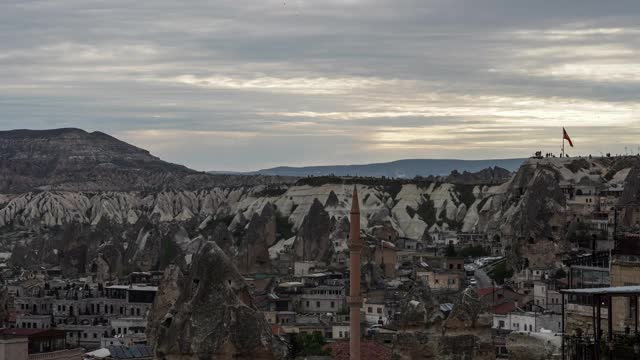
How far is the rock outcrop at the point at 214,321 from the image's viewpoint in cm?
3497

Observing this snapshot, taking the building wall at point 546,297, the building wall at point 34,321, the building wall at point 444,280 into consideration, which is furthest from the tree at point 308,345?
the building wall at point 444,280

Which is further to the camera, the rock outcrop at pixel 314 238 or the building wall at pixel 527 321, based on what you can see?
the rock outcrop at pixel 314 238

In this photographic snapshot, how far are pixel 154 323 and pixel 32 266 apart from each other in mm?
125081

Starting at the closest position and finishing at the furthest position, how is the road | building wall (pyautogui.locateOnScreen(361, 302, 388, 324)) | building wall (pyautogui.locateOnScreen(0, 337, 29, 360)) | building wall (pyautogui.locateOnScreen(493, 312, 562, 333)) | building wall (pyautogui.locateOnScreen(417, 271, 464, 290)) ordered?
building wall (pyautogui.locateOnScreen(0, 337, 29, 360))
building wall (pyautogui.locateOnScreen(493, 312, 562, 333))
building wall (pyautogui.locateOnScreen(361, 302, 388, 324))
the road
building wall (pyautogui.locateOnScreen(417, 271, 464, 290))

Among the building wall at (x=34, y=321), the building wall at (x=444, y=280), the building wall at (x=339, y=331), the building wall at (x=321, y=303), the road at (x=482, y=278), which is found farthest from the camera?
the building wall at (x=321, y=303)

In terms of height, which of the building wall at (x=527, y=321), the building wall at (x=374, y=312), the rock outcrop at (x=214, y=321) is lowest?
the building wall at (x=374, y=312)

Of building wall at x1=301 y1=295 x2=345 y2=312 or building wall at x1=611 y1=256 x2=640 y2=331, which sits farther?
building wall at x1=301 y1=295 x2=345 y2=312

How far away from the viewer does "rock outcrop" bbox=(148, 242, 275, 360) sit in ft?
115

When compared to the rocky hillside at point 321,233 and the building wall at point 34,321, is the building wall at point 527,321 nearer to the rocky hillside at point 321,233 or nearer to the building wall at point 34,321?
the building wall at point 34,321

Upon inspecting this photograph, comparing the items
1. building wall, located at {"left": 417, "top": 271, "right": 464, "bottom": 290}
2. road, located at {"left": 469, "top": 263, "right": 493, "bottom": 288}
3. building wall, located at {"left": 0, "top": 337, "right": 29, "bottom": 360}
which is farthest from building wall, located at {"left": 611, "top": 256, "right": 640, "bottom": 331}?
building wall, located at {"left": 417, "top": 271, "right": 464, "bottom": 290}

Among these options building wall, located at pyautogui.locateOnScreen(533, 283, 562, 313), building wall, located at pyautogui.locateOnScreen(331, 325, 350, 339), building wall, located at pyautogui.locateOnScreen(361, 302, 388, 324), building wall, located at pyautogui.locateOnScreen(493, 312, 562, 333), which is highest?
building wall, located at pyautogui.locateOnScreen(533, 283, 562, 313)

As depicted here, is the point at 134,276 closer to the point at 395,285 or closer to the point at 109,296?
the point at 109,296

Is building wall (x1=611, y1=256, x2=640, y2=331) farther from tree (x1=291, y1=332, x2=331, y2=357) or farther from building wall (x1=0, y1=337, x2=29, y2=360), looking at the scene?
tree (x1=291, y1=332, x2=331, y2=357)

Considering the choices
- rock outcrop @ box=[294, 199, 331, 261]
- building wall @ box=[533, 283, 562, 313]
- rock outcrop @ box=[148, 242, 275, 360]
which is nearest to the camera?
rock outcrop @ box=[148, 242, 275, 360]
